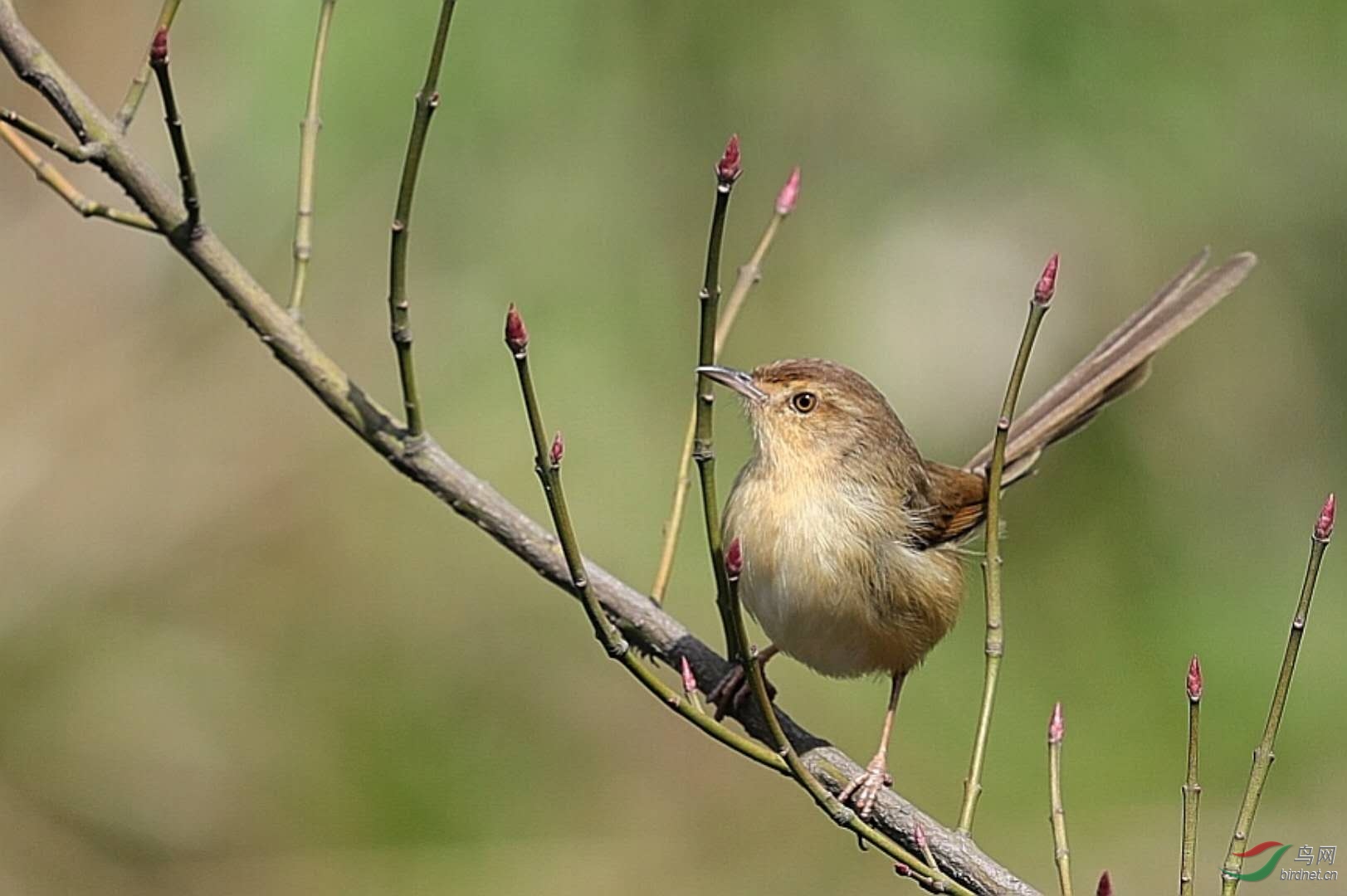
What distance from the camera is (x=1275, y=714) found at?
226 centimetres

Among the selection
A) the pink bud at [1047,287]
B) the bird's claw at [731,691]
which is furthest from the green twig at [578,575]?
the pink bud at [1047,287]

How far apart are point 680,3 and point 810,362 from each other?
2.94 m

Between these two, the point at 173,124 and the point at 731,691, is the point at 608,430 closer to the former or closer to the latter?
the point at 731,691

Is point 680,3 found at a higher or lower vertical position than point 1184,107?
higher

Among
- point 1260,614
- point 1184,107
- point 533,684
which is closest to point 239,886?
point 533,684

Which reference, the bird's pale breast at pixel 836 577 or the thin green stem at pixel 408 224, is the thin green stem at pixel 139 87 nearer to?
the thin green stem at pixel 408 224

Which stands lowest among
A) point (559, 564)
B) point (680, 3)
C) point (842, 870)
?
point (559, 564)

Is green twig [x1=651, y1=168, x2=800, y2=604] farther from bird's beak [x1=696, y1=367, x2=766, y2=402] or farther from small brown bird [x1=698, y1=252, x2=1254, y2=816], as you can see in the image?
bird's beak [x1=696, y1=367, x2=766, y2=402]

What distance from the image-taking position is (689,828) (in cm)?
631

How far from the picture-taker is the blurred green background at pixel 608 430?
6000 millimetres

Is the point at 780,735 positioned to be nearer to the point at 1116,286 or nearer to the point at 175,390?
the point at 175,390

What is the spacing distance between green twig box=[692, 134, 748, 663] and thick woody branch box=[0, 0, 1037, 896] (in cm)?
34

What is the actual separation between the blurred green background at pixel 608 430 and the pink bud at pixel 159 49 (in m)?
3.25

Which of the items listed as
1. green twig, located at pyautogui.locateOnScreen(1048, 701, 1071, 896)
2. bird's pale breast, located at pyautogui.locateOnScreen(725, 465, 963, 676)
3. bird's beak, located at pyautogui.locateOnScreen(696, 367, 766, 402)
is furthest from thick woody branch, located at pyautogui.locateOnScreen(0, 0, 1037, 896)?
bird's beak, located at pyautogui.locateOnScreen(696, 367, 766, 402)
